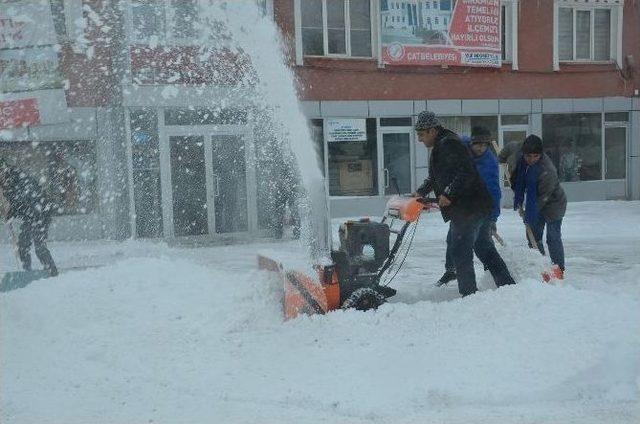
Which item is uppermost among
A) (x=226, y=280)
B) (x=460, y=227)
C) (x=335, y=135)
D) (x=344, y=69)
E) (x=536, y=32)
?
(x=536, y=32)

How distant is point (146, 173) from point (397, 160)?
18.9 ft

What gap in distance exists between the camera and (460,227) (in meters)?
4.66

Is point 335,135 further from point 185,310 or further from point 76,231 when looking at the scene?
point 185,310

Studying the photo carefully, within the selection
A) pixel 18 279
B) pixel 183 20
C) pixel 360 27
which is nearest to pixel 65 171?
pixel 183 20

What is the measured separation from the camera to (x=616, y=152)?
15.6m

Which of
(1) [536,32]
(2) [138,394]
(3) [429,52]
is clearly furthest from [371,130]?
(2) [138,394]

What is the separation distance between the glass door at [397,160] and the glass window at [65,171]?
630cm

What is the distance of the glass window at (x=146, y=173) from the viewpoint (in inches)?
434

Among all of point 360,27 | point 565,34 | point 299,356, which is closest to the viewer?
point 299,356

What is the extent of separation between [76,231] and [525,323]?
9.19m

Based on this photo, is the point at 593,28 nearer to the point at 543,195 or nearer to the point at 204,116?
the point at 204,116

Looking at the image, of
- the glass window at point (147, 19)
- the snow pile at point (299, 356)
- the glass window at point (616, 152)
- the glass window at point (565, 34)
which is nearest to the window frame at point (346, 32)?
the glass window at point (147, 19)

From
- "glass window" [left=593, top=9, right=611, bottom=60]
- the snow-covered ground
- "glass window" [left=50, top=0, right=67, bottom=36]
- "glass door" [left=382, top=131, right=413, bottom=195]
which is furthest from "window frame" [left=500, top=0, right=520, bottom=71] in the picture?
the snow-covered ground

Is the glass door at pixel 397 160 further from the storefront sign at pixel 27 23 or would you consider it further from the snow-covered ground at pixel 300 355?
the snow-covered ground at pixel 300 355
